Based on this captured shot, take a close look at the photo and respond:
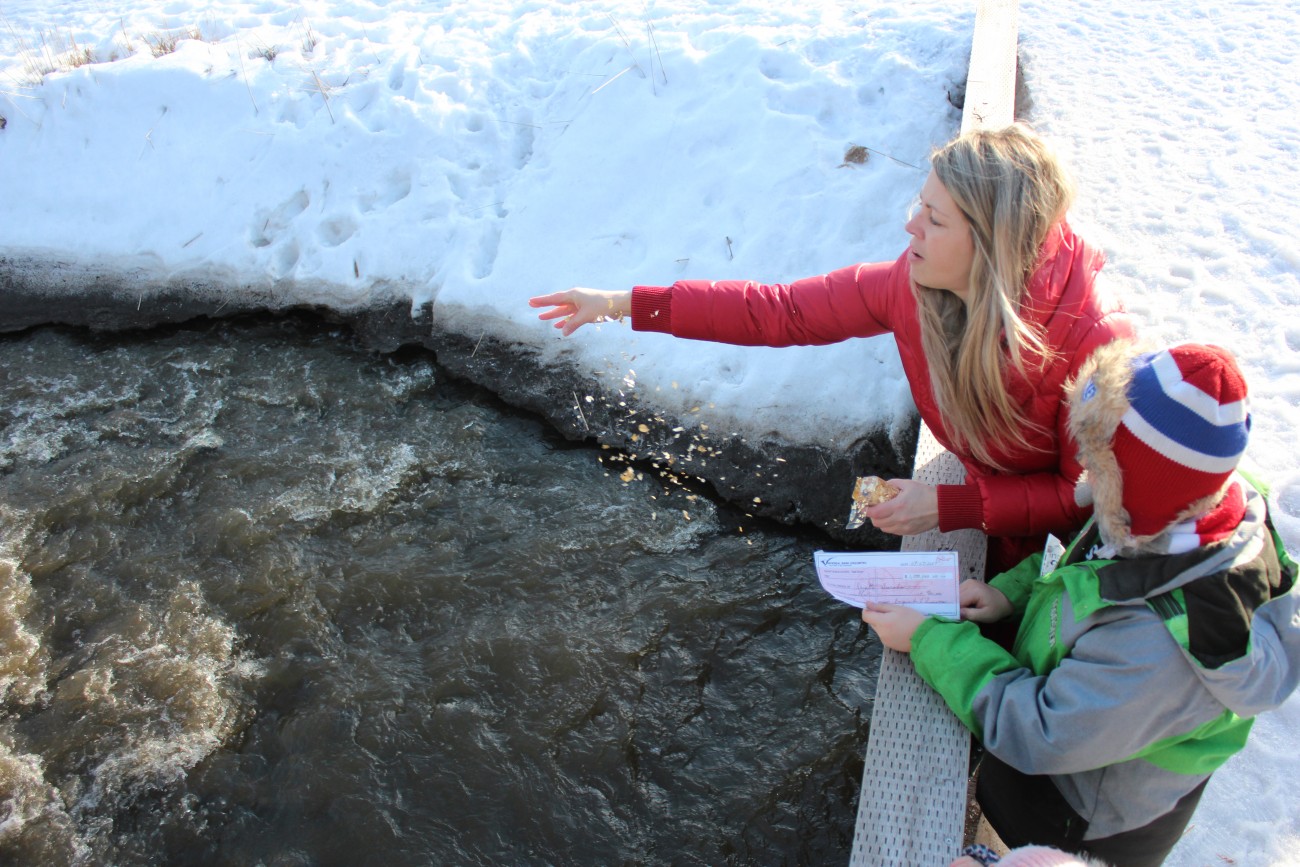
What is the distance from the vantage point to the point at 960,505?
9.79 feet

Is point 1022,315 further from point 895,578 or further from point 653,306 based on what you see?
point 653,306

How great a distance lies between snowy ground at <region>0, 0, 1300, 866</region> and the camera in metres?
5.09

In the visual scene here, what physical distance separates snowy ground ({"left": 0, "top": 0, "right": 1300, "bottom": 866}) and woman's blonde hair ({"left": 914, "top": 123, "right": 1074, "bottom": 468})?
1.78m

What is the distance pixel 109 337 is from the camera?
5859 millimetres

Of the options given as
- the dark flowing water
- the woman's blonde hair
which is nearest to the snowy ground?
the dark flowing water

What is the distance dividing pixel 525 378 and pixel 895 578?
9.45 feet

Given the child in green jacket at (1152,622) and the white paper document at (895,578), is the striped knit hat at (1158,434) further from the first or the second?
the white paper document at (895,578)

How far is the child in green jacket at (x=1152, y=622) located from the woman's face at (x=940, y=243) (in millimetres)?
643

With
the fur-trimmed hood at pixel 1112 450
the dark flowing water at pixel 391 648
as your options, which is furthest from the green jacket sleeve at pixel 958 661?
the dark flowing water at pixel 391 648

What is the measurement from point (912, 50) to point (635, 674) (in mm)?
4624

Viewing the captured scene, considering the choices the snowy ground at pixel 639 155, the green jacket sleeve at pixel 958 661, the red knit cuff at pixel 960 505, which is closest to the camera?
the green jacket sleeve at pixel 958 661

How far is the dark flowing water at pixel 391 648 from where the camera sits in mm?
3445

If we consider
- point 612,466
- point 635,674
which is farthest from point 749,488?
point 635,674

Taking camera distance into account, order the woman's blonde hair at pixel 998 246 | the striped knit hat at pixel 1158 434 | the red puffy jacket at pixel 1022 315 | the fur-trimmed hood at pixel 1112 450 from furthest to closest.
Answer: the red puffy jacket at pixel 1022 315 → the woman's blonde hair at pixel 998 246 → the fur-trimmed hood at pixel 1112 450 → the striped knit hat at pixel 1158 434
